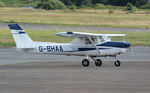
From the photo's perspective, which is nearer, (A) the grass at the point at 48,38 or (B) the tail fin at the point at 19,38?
(B) the tail fin at the point at 19,38

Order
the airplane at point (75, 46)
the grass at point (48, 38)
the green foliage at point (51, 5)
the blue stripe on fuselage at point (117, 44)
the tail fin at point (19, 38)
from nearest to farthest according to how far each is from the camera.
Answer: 1. the blue stripe on fuselage at point (117, 44)
2. the airplane at point (75, 46)
3. the tail fin at point (19, 38)
4. the grass at point (48, 38)
5. the green foliage at point (51, 5)

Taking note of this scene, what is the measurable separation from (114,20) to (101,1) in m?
43.8

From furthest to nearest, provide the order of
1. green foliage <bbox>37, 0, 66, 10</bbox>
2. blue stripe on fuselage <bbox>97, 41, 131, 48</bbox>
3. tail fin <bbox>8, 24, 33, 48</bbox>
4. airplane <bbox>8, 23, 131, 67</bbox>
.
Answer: green foliage <bbox>37, 0, 66, 10</bbox>, tail fin <bbox>8, 24, 33, 48</bbox>, airplane <bbox>8, 23, 131, 67</bbox>, blue stripe on fuselage <bbox>97, 41, 131, 48</bbox>

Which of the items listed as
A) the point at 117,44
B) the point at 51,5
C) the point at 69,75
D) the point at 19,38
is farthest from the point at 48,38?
the point at 51,5

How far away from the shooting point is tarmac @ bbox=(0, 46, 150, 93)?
14.5 meters

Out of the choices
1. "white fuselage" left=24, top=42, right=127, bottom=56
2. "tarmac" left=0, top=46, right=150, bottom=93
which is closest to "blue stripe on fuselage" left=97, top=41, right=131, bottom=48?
"white fuselage" left=24, top=42, right=127, bottom=56

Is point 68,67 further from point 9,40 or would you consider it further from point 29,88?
point 9,40

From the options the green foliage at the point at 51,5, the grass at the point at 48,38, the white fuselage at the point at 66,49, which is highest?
the white fuselage at the point at 66,49

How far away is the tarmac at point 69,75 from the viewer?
A: 569 inches

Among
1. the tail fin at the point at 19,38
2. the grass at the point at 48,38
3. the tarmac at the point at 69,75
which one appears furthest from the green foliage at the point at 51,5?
the tail fin at the point at 19,38

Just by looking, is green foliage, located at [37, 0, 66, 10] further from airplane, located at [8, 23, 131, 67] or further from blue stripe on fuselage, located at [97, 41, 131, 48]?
blue stripe on fuselage, located at [97, 41, 131, 48]

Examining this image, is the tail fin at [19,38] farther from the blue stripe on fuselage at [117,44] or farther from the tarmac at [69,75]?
the blue stripe on fuselage at [117,44]

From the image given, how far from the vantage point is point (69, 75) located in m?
18.0

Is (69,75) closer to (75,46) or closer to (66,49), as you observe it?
(66,49)
